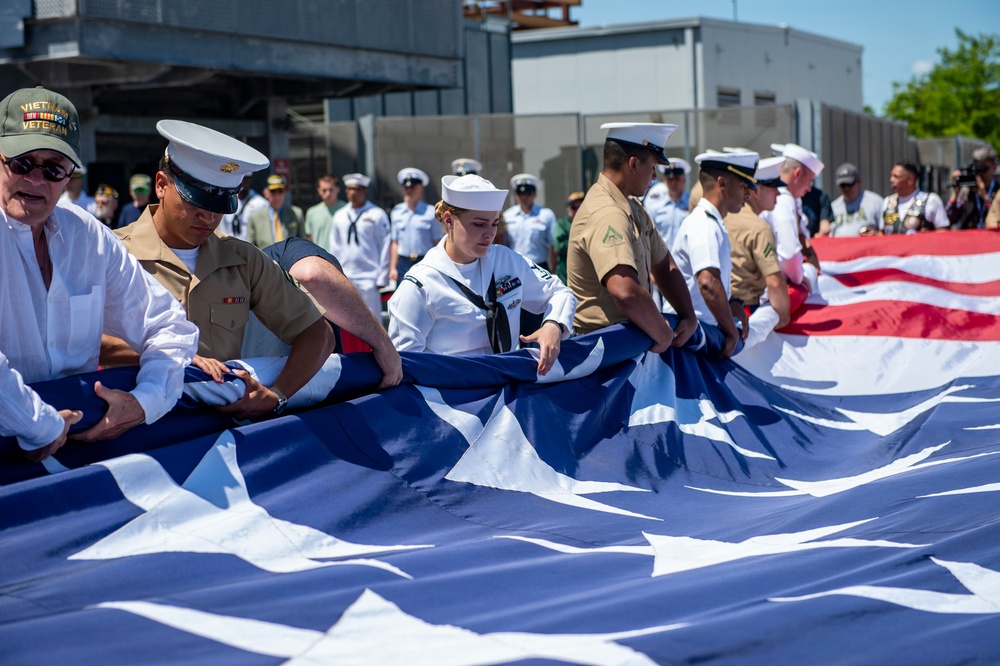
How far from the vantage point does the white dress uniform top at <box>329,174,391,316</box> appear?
1156 cm

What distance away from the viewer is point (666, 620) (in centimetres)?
253

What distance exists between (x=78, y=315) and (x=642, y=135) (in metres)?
2.91

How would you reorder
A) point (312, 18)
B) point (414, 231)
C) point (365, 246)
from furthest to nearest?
point (312, 18), point (414, 231), point (365, 246)

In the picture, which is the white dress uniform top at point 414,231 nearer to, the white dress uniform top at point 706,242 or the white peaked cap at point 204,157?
the white dress uniform top at point 706,242

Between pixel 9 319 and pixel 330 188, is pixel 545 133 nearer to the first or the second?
pixel 330 188

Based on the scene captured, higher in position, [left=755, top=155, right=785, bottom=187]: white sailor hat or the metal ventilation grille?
the metal ventilation grille

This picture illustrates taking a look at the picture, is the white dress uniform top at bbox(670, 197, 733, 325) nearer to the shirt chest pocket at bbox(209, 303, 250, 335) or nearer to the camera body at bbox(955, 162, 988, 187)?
the shirt chest pocket at bbox(209, 303, 250, 335)

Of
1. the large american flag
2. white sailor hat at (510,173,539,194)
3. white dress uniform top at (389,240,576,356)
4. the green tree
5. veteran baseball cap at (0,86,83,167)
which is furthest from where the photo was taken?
the green tree

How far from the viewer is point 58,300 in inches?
114

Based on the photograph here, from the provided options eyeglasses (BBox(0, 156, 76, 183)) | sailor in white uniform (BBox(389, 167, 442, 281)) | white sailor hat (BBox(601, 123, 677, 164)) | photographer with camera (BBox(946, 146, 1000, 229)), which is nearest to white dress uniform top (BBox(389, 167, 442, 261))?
sailor in white uniform (BBox(389, 167, 442, 281))

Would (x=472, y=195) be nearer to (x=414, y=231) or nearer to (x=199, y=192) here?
(x=199, y=192)

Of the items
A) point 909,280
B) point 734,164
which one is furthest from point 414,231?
point 734,164

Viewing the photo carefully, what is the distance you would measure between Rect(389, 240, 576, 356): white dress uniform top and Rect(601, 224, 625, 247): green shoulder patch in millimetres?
354

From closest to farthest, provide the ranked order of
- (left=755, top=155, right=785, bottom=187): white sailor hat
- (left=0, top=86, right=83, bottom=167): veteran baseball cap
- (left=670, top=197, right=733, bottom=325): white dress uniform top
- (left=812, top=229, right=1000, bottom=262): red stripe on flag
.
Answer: (left=0, top=86, right=83, bottom=167): veteran baseball cap
(left=670, top=197, right=733, bottom=325): white dress uniform top
(left=755, top=155, right=785, bottom=187): white sailor hat
(left=812, top=229, right=1000, bottom=262): red stripe on flag
